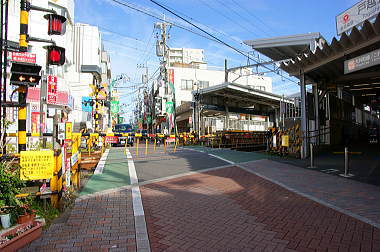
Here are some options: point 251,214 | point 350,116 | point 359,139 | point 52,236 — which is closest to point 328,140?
point 350,116

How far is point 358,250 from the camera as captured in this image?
11.2 ft

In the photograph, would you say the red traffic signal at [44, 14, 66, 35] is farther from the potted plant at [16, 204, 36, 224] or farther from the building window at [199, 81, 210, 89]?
the building window at [199, 81, 210, 89]

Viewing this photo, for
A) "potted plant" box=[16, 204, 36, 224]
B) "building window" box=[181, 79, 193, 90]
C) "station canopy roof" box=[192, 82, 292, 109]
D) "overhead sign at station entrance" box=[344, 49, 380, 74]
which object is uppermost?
"building window" box=[181, 79, 193, 90]

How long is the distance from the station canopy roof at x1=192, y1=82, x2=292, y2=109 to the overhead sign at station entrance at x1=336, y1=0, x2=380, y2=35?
32.7ft

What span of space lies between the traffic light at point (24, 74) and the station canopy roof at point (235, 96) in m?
18.6

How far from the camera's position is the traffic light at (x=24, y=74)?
518 cm

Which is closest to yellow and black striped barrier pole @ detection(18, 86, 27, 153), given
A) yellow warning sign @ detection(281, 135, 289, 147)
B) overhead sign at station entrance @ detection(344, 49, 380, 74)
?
overhead sign at station entrance @ detection(344, 49, 380, 74)

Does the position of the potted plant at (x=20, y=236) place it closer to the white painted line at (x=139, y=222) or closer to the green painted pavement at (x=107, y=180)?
the white painted line at (x=139, y=222)

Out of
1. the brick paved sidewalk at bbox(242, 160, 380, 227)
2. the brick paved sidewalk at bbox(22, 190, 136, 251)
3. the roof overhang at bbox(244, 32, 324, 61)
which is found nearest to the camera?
the brick paved sidewalk at bbox(22, 190, 136, 251)

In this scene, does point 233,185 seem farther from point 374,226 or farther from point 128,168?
point 128,168

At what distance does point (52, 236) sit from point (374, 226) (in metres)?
4.99

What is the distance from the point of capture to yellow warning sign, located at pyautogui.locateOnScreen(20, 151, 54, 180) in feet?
14.0

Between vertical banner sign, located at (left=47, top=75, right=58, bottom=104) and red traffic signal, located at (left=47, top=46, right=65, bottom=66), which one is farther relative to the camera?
vertical banner sign, located at (left=47, top=75, right=58, bottom=104)

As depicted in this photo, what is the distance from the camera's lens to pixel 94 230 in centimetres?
401
